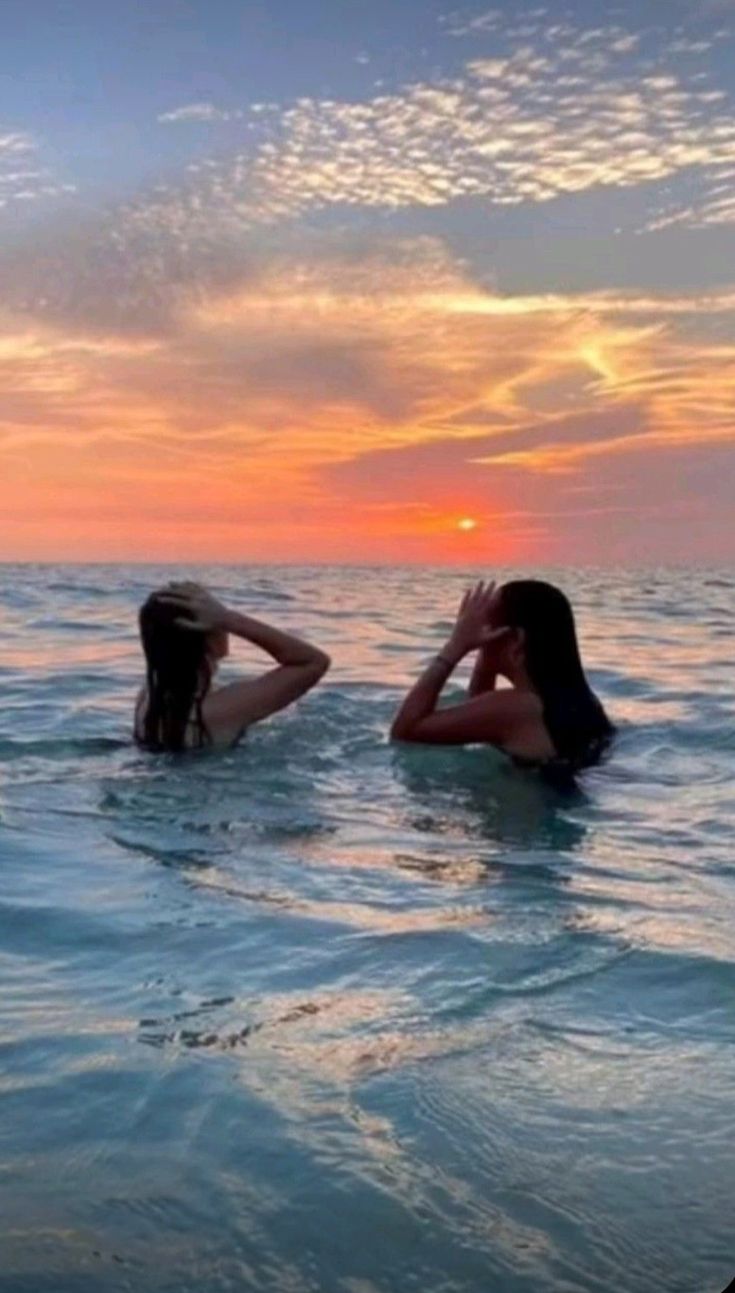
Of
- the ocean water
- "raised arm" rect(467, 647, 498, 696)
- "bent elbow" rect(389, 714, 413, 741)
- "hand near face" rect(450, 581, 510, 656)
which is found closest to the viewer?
the ocean water

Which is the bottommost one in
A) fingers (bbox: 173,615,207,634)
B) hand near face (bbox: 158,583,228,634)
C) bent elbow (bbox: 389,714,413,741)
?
bent elbow (bbox: 389,714,413,741)

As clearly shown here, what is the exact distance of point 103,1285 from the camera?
2.50m

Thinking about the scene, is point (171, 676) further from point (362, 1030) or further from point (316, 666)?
point (362, 1030)

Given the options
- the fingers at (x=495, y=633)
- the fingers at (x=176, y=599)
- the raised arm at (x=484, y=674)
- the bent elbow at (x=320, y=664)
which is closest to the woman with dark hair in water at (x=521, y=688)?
the fingers at (x=495, y=633)

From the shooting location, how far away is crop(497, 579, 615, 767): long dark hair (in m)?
7.39

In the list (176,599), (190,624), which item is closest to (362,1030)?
(190,624)

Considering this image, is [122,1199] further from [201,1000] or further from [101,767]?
[101,767]

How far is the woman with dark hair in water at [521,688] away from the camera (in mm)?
7426

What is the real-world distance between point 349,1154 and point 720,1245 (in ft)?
2.56

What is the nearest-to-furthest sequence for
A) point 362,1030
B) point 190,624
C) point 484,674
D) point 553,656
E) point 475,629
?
point 362,1030 < point 190,624 < point 553,656 < point 475,629 < point 484,674

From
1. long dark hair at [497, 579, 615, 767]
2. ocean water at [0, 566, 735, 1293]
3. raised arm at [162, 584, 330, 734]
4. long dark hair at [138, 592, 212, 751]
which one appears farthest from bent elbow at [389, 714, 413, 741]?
long dark hair at [138, 592, 212, 751]

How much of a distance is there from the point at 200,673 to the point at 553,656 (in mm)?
1891

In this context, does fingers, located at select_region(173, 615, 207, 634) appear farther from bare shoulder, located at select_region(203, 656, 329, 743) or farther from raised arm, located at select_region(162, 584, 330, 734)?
bare shoulder, located at select_region(203, 656, 329, 743)

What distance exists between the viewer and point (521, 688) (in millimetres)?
7543
